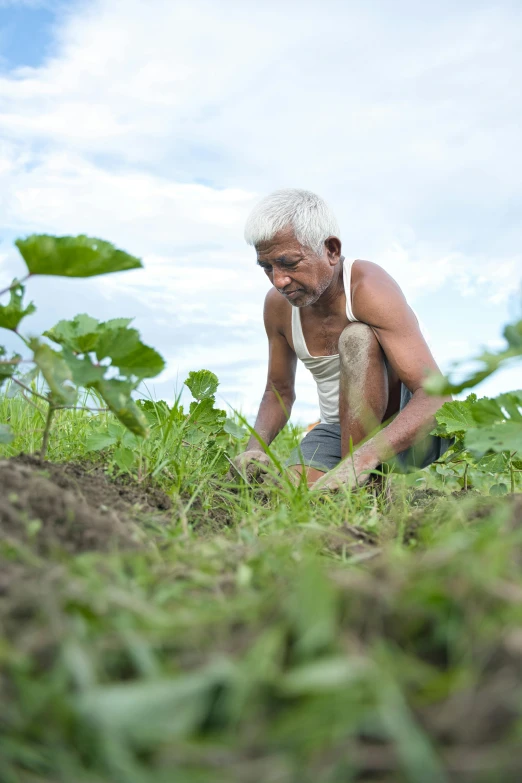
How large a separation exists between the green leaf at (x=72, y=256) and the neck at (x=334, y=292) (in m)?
1.98

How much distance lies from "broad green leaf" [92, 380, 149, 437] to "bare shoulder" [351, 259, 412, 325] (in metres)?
1.70

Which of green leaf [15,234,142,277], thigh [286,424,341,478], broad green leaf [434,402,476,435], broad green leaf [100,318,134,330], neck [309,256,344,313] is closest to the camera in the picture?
green leaf [15,234,142,277]

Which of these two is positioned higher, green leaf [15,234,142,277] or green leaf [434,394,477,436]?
green leaf [15,234,142,277]

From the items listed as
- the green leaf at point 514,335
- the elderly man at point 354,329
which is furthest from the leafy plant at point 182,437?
the green leaf at point 514,335

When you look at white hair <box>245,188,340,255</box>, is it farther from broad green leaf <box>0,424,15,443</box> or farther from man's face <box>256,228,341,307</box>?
broad green leaf <box>0,424,15,443</box>

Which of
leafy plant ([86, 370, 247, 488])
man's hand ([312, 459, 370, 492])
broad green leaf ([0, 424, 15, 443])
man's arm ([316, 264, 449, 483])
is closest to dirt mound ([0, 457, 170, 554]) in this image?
broad green leaf ([0, 424, 15, 443])

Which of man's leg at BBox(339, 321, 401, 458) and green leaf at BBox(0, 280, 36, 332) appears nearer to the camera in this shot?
green leaf at BBox(0, 280, 36, 332)

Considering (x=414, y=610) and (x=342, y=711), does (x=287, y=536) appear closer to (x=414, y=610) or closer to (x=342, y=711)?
(x=414, y=610)

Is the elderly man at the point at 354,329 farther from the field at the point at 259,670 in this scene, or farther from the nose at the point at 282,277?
the field at the point at 259,670

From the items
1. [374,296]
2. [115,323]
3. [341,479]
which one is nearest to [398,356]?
[374,296]

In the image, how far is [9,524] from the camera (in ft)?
4.42

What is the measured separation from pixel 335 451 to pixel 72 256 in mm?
2698

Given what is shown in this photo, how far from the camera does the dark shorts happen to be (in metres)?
3.51

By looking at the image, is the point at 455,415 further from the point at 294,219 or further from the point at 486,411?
the point at 294,219
